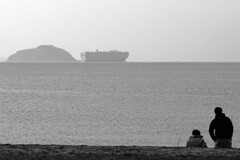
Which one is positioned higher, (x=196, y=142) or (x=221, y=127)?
(x=221, y=127)

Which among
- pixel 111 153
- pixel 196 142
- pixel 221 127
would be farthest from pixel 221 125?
pixel 111 153

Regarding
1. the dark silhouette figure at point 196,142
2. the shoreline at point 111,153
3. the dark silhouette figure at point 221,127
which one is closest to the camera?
the shoreline at point 111,153

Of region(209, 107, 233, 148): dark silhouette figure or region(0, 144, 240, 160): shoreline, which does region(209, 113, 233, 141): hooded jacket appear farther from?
region(0, 144, 240, 160): shoreline

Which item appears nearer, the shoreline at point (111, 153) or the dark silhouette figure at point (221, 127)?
the shoreline at point (111, 153)

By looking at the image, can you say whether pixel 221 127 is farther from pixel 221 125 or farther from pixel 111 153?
pixel 111 153

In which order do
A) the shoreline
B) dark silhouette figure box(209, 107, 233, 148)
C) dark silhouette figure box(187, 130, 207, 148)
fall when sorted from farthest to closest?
dark silhouette figure box(187, 130, 207, 148) → dark silhouette figure box(209, 107, 233, 148) → the shoreline

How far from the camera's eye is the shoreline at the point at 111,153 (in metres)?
11.0

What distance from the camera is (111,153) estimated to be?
38.0ft

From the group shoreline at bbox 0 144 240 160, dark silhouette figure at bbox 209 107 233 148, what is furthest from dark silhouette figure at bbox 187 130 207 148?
shoreline at bbox 0 144 240 160

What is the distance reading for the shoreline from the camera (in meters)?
11.0

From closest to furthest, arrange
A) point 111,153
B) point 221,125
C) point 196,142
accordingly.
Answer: point 111,153, point 221,125, point 196,142

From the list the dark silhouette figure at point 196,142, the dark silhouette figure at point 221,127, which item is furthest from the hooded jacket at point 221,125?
the dark silhouette figure at point 196,142

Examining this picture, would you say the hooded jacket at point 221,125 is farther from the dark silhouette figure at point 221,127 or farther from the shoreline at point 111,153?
the shoreline at point 111,153

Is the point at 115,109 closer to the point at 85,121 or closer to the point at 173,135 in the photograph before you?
the point at 85,121
